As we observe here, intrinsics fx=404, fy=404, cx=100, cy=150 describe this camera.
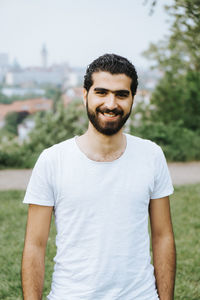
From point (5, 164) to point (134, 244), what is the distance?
774 cm

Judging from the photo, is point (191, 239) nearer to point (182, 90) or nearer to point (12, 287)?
Result: point (12, 287)

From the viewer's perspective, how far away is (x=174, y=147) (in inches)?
394

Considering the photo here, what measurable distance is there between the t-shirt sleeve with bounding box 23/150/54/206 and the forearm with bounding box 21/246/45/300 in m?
Answer: 0.20

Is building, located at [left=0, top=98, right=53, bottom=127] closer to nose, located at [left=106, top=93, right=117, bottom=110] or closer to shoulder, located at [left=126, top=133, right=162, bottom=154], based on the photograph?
shoulder, located at [left=126, top=133, right=162, bottom=154]

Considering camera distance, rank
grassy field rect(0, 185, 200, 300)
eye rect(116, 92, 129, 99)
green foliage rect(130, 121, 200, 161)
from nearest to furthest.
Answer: eye rect(116, 92, 129, 99) → grassy field rect(0, 185, 200, 300) → green foliage rect(130, 121, 200, 161)

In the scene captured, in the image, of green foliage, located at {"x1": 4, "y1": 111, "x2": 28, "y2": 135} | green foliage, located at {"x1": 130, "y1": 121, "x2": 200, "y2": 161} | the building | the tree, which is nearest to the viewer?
green foliage, located at {"x1": 130, "y1": 121, "x2": 200, "y2": 161}

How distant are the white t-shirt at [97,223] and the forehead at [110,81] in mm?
312

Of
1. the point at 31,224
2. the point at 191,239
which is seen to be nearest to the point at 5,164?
the point at 191,239

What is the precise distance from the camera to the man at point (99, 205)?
1645mm

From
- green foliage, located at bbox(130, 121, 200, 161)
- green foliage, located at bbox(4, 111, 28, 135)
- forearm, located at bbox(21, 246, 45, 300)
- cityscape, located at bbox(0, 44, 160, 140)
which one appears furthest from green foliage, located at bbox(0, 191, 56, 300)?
green foliage, located at bbox(4, 111, 28, 135)

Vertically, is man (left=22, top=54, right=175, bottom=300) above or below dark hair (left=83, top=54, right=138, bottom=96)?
below

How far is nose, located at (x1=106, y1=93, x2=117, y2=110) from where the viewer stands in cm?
171

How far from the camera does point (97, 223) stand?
1.66 meters

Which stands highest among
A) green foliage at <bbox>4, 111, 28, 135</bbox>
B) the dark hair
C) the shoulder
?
the dark hair
